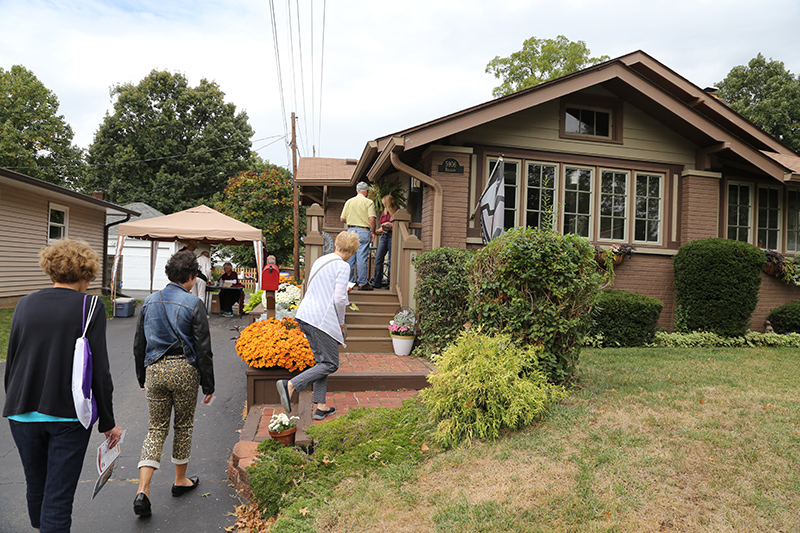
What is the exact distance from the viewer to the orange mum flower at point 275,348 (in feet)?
18.8

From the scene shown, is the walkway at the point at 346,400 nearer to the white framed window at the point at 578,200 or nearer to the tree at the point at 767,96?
the white framed window at the point at 578,200

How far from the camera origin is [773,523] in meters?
2.68

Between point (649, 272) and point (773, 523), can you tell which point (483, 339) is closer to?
point (773, 523)

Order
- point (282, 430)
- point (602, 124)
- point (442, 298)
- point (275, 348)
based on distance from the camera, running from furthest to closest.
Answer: point (602, 124) < point (442, 298) < point (275, 348) < point (282, 430)

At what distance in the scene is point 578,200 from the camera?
10.0 meters

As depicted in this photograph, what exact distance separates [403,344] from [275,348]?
2.52m

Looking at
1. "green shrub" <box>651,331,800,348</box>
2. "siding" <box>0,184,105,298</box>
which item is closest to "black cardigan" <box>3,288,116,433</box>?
"green shrub" <box>651,331,800,348</box>

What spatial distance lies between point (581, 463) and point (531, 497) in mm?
495

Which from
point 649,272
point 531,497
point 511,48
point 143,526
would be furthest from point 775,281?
point 511,48

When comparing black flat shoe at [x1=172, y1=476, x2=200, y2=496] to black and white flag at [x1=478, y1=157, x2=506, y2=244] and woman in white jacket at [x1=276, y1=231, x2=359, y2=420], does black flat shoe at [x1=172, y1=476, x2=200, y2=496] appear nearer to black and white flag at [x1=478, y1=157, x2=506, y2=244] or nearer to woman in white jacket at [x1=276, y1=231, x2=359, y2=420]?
woman in white jacket at [x1=276, y1=231, x2=359, y2=420]

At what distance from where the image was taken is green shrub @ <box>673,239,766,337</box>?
28.9 feet

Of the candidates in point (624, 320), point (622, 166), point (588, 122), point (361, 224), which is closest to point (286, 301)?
point (361, 224)

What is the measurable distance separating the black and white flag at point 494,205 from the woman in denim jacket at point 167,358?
607 cm

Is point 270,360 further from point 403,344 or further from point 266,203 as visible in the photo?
point 266,203
